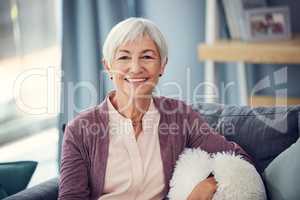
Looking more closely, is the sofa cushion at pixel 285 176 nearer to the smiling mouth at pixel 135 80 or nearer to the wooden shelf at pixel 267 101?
the smiling mouth at pixel 135 80

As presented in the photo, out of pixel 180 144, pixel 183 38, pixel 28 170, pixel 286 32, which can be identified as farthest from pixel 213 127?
pixel 183 38

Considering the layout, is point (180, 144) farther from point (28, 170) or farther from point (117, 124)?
point (28, 170)

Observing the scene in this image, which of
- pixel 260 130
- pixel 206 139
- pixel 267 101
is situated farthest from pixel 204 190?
pixel 267 101

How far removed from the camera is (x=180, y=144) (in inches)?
70.5

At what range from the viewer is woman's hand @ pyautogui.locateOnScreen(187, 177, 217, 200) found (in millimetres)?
1661

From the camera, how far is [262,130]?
1870 mm

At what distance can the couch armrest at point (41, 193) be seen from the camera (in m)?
1.68

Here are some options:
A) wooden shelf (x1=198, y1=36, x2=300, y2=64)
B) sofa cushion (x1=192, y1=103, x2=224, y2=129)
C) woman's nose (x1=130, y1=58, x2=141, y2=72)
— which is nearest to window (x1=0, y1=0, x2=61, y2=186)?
wooden shelf (x1=198, y1=36, x2=300, y2=64)

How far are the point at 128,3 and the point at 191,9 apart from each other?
34 centimetres

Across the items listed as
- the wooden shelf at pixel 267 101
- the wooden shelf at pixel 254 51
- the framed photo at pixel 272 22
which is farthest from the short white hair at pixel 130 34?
the wooden shelf at pixel 267 101

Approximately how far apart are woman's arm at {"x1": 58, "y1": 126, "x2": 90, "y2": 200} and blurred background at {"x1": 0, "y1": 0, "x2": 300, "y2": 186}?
772 millimetres

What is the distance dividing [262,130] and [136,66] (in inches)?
20.1

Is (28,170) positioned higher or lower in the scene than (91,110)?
lower

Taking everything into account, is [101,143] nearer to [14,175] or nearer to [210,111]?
[14,175]
